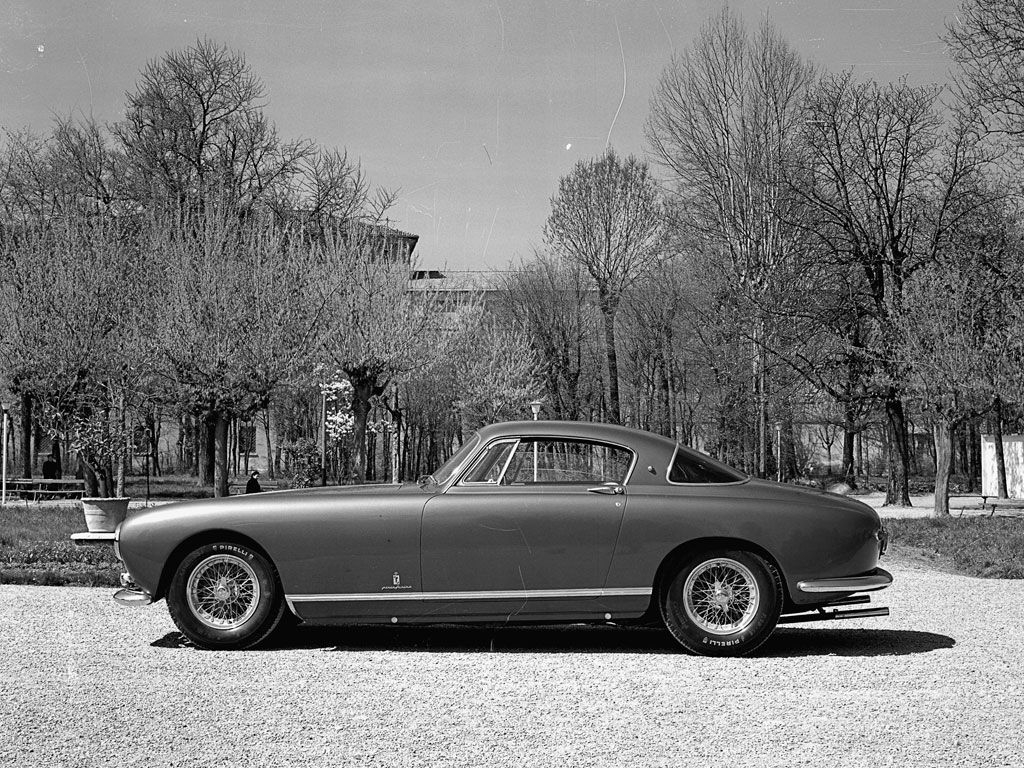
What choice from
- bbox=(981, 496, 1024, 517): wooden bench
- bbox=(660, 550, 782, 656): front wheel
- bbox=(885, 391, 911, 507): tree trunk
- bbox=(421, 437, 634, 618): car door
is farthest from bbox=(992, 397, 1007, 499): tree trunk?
bbox=(421, 437, 634, 618): car door

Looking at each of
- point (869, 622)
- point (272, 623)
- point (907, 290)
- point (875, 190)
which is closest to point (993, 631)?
point (869, 622)

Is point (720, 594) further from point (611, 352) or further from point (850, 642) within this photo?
point (611, 352)

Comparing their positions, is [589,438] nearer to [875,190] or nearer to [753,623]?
[753,623]

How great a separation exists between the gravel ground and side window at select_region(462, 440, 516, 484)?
44.4 inches

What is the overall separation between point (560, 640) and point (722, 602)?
127 centimetres

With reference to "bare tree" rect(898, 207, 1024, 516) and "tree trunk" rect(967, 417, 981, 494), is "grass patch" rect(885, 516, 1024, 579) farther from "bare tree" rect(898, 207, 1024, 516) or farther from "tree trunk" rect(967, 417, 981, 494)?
"tree trunk" rect(967, 417, 981, 494)

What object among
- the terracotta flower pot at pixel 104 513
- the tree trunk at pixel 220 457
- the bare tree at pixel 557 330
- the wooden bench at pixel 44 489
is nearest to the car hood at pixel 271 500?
the terracotta flower pot at pixel 104 513

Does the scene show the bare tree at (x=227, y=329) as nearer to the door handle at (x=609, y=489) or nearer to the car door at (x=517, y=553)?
the car door at (x=517, y=553)

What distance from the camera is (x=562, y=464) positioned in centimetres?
779

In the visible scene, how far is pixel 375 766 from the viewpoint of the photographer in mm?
4738

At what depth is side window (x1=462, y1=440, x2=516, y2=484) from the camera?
25.4 ft

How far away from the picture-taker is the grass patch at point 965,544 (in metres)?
13.9

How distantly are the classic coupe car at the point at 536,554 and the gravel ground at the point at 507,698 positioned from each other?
0.29 metres

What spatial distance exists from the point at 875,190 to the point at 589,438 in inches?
1078
